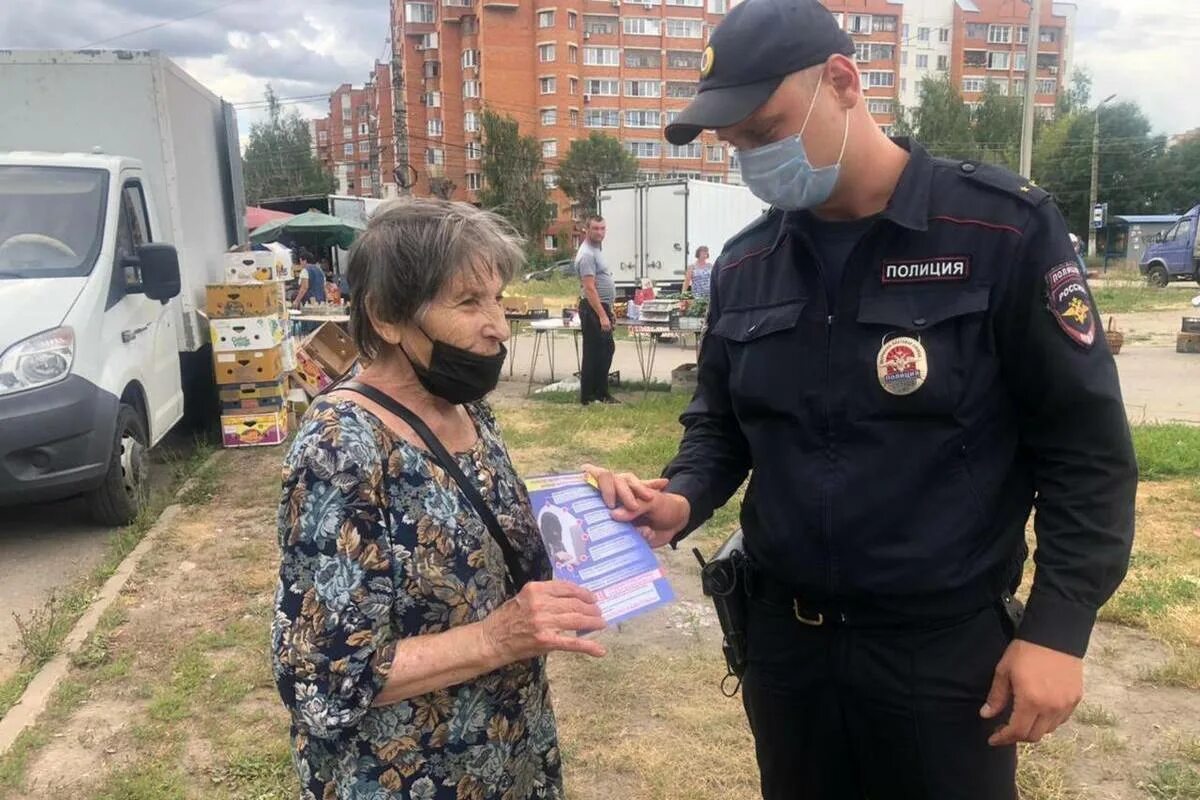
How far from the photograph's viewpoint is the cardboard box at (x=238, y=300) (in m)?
7.69

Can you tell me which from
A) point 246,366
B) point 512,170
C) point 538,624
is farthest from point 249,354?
point 512,170

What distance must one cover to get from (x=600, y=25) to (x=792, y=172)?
76.5m

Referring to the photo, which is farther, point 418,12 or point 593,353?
point 418,12

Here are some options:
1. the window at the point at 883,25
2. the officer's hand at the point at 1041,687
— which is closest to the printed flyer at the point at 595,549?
the officer's hand at the point at 1041,687

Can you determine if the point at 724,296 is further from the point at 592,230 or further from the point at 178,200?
the point at 592,230

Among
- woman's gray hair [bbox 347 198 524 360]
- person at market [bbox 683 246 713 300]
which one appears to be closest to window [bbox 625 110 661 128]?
person at market [bbox 683 246 713 300]

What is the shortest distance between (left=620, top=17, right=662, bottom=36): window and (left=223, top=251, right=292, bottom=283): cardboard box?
70.4 metres

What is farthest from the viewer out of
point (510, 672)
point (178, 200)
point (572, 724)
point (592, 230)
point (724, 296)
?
point (592, 230)

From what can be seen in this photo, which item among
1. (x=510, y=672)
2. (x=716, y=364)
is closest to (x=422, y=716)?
(x=510, y=672)

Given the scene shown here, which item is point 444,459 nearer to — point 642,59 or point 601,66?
point 601,66

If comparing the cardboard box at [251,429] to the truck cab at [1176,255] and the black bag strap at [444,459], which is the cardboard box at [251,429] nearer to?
the black bag strap at [444,459]

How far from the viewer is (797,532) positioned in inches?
70.1

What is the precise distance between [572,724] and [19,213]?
504cm

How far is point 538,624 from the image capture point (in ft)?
4.81
